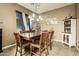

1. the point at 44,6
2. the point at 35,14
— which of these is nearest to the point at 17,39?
the point at 35,14

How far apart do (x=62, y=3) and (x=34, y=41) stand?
0.82 metres

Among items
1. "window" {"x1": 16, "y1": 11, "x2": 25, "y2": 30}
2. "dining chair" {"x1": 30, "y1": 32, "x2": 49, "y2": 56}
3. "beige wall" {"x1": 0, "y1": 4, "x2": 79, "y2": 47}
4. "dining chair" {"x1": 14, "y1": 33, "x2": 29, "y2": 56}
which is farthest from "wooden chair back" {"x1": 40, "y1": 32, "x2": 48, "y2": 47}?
"window" {"x1": 16, "y1": 11, "x2": 25, "y2": 30}

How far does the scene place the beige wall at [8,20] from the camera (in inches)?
77.1

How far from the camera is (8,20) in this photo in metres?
1.99

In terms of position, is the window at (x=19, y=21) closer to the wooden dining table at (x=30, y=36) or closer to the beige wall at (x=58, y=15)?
the wooden dining table at (x=30, y=36)

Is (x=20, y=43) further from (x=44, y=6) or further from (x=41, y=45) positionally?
(x=44, y=6)

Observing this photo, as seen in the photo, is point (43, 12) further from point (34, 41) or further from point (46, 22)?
point (34, 41)

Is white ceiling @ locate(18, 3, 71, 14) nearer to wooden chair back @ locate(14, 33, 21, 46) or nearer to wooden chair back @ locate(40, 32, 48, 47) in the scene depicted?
wooden chair back @ locate(40, 32, 48, 47)

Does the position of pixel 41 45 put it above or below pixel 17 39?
below

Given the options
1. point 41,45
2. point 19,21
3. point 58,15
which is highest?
point 58,15

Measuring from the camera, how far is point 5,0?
193 cm

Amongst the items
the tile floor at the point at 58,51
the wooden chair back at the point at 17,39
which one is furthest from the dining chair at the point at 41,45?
the wooden chair back at the point at 17,39

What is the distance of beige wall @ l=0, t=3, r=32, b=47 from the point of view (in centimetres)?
196

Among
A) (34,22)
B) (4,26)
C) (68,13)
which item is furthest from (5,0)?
(68,13)
